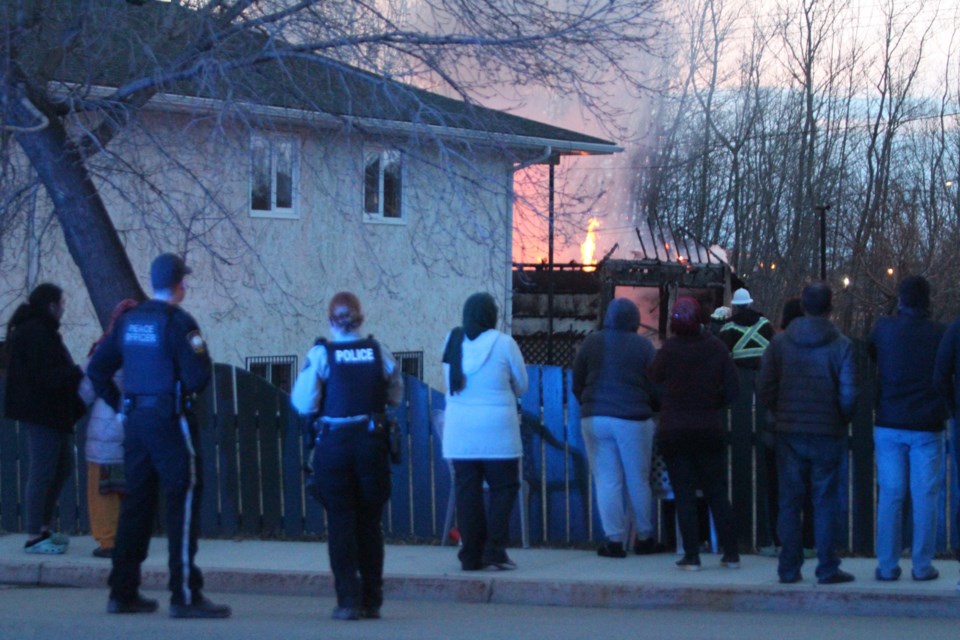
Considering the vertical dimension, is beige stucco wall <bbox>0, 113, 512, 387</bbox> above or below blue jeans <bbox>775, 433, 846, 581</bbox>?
above

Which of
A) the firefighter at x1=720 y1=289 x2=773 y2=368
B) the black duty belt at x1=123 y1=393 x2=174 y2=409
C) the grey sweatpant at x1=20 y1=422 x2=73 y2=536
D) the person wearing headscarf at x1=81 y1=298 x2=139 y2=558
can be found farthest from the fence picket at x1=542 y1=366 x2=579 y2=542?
the grey sweatpant at x1=20 y1=422 x2=73 y2=536

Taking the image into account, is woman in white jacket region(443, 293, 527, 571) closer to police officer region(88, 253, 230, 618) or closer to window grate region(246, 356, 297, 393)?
police officer region(88, 253, 230, 618)

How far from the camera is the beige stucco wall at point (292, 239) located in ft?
34.5

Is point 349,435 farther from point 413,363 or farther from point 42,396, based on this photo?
point 413,363

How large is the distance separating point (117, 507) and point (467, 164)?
3.98 metres

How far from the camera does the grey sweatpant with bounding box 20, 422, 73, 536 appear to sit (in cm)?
842

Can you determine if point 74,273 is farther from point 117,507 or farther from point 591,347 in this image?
point 591,347

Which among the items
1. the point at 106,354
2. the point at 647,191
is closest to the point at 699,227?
the point at 647,191

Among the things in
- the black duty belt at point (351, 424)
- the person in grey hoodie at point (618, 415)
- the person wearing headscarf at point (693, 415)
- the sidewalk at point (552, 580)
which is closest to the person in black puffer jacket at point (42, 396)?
the sidewalk at point (552, 580)

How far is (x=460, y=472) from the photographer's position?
7.71m

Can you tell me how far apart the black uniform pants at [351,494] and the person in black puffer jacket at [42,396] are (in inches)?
105

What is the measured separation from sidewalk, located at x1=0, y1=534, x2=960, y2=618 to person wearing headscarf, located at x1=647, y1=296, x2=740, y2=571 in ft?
1.22

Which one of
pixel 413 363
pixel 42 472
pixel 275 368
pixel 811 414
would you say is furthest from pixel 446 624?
pixel 413 363

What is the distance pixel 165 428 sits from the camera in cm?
640
